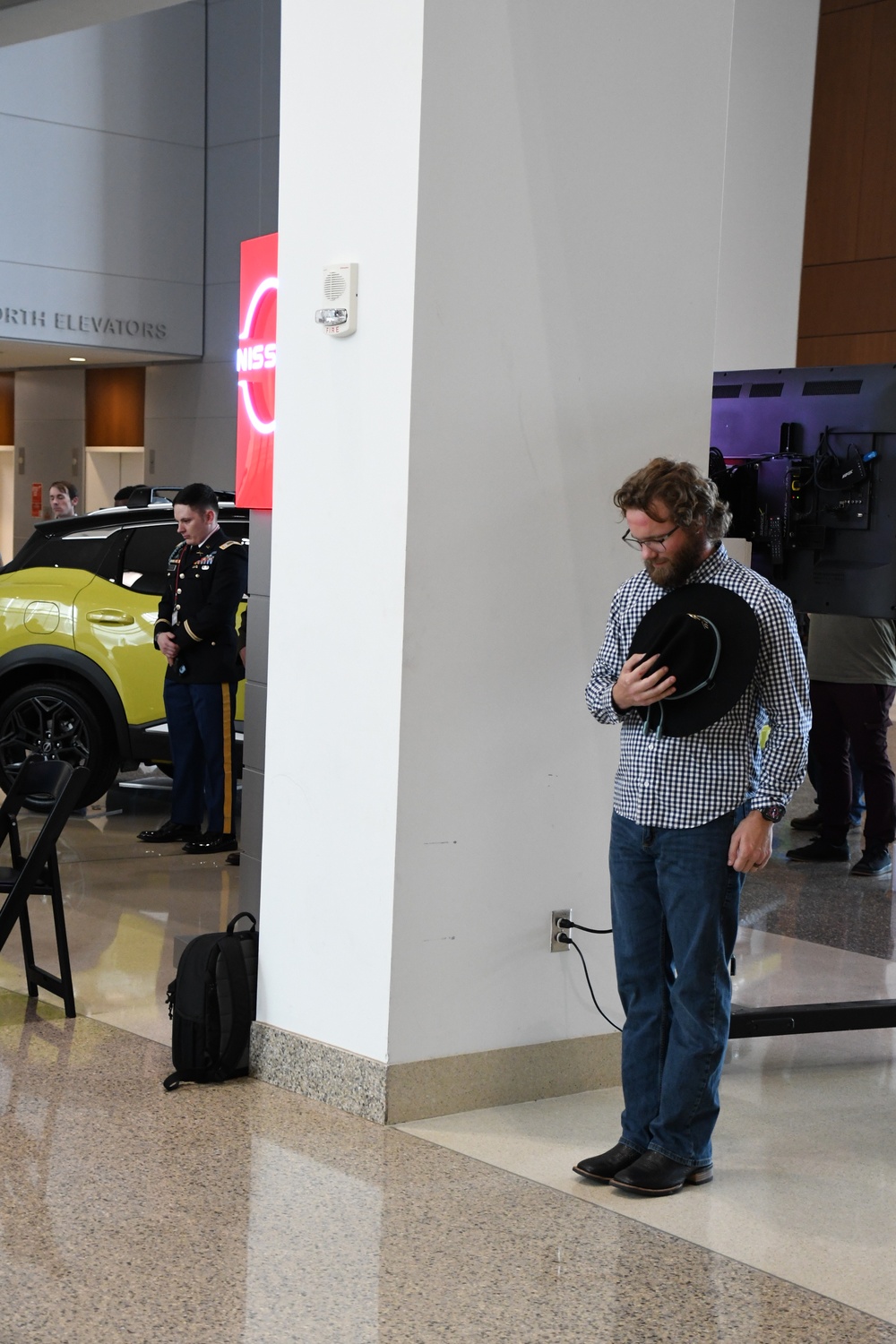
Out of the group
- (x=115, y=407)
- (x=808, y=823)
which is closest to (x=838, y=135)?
(x=808, y=823)

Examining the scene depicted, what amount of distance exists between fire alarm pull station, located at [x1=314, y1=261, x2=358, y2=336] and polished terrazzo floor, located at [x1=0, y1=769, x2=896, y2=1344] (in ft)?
6.61

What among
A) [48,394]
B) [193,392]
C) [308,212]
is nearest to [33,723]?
[308,212]

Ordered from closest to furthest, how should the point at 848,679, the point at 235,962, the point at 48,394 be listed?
the point at 235,962, the point at 848,679, the point at 48,394

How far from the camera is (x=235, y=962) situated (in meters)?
4.02

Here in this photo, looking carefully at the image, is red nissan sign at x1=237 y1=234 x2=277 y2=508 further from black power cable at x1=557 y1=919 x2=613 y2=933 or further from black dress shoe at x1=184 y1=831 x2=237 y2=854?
black dress shoe at x1=184 y1=831 x2=237 y2=854

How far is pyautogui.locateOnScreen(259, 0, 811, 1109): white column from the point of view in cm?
366

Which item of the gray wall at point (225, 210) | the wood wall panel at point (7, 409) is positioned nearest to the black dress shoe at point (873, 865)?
the gray wall at point (225, 210)

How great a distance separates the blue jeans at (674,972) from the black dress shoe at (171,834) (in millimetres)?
4053

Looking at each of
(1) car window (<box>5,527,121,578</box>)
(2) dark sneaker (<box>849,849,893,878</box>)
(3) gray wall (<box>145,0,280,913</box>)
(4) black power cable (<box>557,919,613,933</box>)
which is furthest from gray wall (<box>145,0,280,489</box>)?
(4) black power cable (<box>557,919,613,933</box>)

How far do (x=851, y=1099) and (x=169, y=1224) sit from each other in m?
1.99

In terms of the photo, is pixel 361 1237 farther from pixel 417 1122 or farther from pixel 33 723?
pixel 33 723

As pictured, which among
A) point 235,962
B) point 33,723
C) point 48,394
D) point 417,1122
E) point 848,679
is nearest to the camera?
point 417,1122

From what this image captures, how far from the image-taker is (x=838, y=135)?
42.1 ft

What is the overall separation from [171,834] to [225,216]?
416 inches
